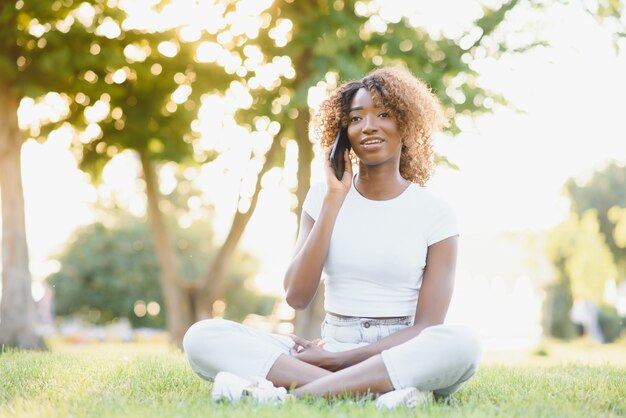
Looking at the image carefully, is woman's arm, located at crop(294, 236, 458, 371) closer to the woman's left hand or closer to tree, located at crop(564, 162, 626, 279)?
the woman's left hand

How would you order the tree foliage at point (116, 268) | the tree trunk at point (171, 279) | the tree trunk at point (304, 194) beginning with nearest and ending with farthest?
the tree trunk at point (304, 194), the tree trunk at point (171, 279), the tree foliage at point (116, 268)

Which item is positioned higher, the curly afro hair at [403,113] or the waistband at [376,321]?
the curly afro hair at [403,113]

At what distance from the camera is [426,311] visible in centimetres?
459

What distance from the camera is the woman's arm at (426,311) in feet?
14.8

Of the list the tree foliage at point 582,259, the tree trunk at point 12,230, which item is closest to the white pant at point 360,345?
the tree trunk at point 12,230

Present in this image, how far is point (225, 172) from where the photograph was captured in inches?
578

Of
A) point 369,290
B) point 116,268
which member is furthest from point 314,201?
point 116,268

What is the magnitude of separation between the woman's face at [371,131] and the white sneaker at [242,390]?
1.57m

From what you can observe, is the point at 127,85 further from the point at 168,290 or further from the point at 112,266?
the point at 112,266

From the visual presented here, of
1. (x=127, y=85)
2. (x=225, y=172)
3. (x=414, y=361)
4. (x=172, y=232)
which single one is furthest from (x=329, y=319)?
(x=172, y=232)

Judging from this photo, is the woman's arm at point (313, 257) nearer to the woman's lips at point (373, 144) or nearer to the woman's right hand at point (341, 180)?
the woman's right hand at point (341, 180)

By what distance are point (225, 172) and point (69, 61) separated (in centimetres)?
399

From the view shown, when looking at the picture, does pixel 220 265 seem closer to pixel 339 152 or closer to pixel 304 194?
pixel 304 194

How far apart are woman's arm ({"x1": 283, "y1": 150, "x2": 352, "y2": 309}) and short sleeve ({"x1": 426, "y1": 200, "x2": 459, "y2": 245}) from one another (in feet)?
1.86
